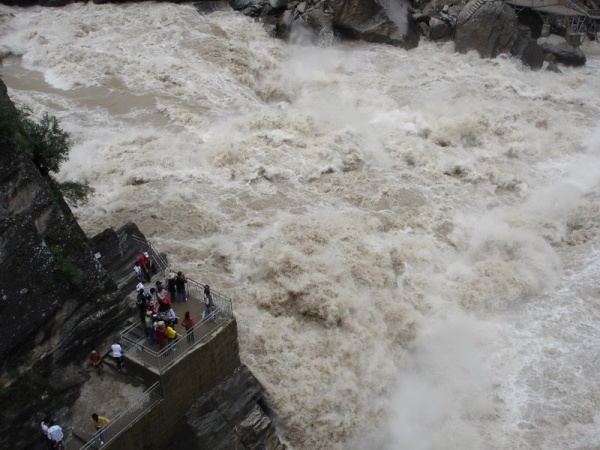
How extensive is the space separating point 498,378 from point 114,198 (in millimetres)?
13670

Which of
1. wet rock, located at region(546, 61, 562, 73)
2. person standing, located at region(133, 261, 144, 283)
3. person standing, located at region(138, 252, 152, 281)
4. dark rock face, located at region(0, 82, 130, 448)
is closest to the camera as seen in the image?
dark rock face, located at region(0, 82, 130, 448)

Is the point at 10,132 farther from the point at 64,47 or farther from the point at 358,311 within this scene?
the point at 64,47

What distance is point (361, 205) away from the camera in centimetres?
2183

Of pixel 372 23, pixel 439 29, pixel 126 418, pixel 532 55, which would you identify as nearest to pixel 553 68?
pixel 532 55

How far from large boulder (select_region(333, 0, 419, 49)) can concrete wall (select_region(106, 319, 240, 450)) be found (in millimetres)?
25978

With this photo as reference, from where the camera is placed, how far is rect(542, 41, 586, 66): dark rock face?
34531 millimetres

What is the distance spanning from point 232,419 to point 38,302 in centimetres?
520

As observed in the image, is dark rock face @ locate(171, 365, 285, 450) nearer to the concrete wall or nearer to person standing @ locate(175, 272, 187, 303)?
the concrete wall

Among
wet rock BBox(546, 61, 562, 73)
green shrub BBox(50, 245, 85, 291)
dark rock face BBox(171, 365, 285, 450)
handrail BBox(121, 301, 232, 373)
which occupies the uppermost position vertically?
wet rock BBox(546, 61, 562, 73)

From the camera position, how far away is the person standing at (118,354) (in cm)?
1345

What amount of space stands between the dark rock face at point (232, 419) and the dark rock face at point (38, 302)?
2.77m

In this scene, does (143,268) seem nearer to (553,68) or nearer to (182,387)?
(182,387)

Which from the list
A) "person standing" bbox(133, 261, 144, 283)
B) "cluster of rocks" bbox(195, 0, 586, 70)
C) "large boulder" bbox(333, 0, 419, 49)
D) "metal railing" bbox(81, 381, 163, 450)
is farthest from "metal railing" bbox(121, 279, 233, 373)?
"large boulder" bbox(333, 0, 419, 49)

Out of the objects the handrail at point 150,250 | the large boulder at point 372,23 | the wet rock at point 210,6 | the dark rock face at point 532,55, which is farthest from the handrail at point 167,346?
the wet rock at point 210,6
